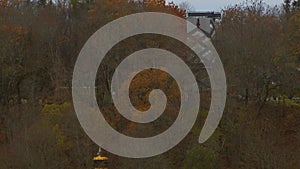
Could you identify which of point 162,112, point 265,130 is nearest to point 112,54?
point 162,112

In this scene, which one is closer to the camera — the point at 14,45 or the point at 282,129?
the point at 282,129

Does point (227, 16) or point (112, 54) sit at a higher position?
point (227, 16)

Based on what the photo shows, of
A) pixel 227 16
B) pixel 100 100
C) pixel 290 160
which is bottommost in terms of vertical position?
pixel 290 160

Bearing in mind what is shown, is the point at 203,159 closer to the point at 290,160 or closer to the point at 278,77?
the point at 290,160

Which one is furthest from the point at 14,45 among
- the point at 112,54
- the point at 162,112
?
the point at 162,112

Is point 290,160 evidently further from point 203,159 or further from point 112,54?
point 112,54

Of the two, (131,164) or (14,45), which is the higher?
(14,45)

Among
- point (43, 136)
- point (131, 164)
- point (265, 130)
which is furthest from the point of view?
point (265, 130)

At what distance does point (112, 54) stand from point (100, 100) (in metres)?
2.13

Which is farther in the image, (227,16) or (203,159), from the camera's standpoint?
(227,16)

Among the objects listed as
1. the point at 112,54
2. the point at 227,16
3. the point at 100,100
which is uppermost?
the point at 227,16

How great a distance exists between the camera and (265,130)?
47.5ft

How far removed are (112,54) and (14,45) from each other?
322 centimetres

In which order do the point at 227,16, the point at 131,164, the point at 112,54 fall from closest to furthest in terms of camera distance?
the point at 131,164 < the point at 112,54 < the point at 227,16
